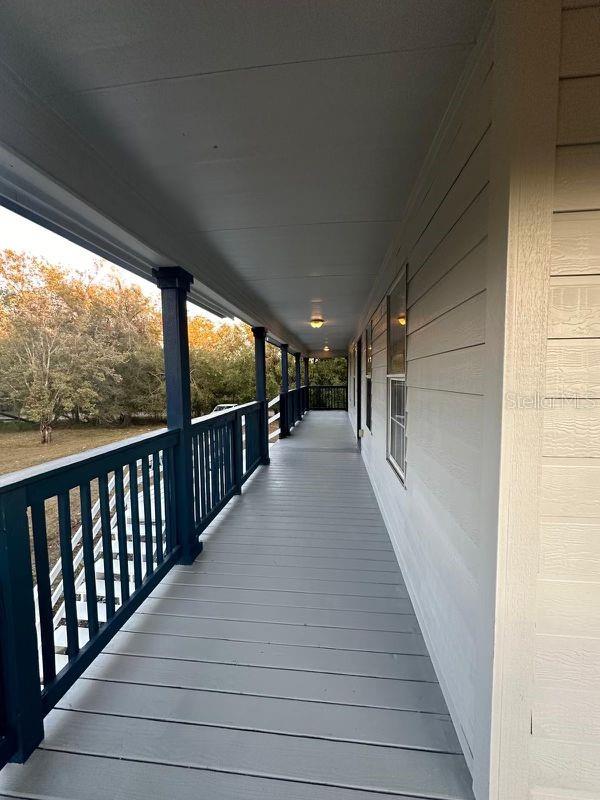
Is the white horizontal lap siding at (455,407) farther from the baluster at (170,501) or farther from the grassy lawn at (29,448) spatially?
the grassy lawn at (29,448)

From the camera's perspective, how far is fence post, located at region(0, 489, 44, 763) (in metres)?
1.20

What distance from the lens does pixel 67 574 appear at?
4.99ft

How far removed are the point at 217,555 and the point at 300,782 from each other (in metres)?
1.67

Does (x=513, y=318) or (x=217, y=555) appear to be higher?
(x=513, y=318)

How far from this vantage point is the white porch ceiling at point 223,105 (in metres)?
1.02

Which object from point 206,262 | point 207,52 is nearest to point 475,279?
point 207,52

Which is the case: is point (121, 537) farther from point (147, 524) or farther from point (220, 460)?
point (220, 460)

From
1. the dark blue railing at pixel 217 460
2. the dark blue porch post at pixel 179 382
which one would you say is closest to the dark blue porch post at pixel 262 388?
the dark blue railing at pixel 217 460

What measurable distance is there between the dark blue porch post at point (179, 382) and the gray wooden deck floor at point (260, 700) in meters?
0.32

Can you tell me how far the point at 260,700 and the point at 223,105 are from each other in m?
2.36

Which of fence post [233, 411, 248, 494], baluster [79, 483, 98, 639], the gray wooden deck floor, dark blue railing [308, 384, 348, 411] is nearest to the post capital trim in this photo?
baluster [79, 483, 98, 639]

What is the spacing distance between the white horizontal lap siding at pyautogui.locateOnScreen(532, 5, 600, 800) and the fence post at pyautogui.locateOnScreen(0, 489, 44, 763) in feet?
5.45

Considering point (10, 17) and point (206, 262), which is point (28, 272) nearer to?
point (206, 262)

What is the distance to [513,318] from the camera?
95 cm
